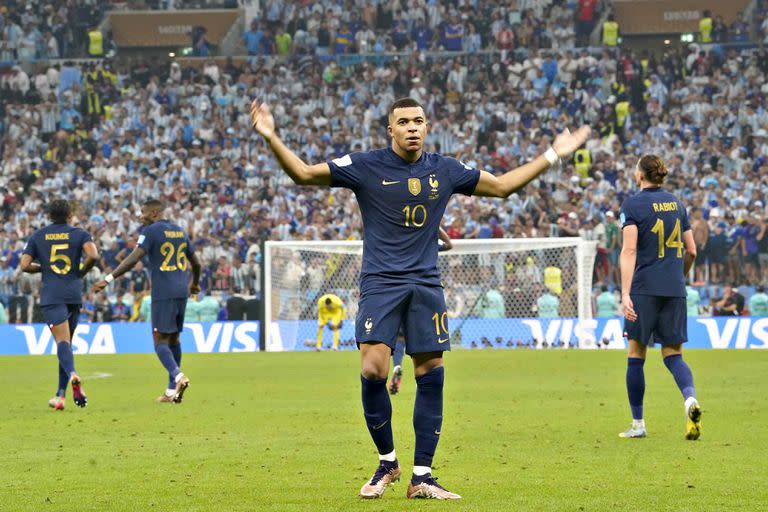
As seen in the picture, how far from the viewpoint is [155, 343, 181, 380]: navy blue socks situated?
551 inches

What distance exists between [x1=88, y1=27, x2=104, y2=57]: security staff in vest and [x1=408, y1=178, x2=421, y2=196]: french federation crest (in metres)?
35.5

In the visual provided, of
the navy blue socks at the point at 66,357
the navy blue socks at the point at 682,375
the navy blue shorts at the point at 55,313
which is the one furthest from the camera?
the navy blue shorts at the point at 55,313

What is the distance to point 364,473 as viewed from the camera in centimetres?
805

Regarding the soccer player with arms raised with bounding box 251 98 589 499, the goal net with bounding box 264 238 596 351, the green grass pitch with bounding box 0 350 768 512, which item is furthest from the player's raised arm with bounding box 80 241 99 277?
the goal net with bounding box 264 238 596 351

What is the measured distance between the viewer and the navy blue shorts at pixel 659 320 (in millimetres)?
10086

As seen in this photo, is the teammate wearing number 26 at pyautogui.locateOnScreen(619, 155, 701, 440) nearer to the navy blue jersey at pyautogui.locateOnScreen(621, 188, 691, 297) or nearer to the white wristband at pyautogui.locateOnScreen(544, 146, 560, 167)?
the navy blue jersey at pyautogui.locateOnScreen(621, 188, 691, 297)

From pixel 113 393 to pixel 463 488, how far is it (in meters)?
Result: 8.80

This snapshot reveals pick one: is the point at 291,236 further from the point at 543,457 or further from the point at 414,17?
the point at 543,457

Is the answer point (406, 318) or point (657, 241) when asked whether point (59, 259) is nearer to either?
point (657, 241)

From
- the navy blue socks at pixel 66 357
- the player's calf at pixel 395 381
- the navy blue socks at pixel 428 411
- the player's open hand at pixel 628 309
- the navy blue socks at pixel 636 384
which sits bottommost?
the player's calf at pixel 395 381

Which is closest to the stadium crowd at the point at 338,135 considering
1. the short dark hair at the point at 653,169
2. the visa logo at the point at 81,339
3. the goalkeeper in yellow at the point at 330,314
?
the visa logo at the point at 81,339

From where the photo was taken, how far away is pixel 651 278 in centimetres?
1009

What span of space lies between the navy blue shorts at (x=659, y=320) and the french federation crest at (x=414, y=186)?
3.51m

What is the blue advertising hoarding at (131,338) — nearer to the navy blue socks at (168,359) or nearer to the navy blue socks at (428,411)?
the navy blue socks at (168,359)
